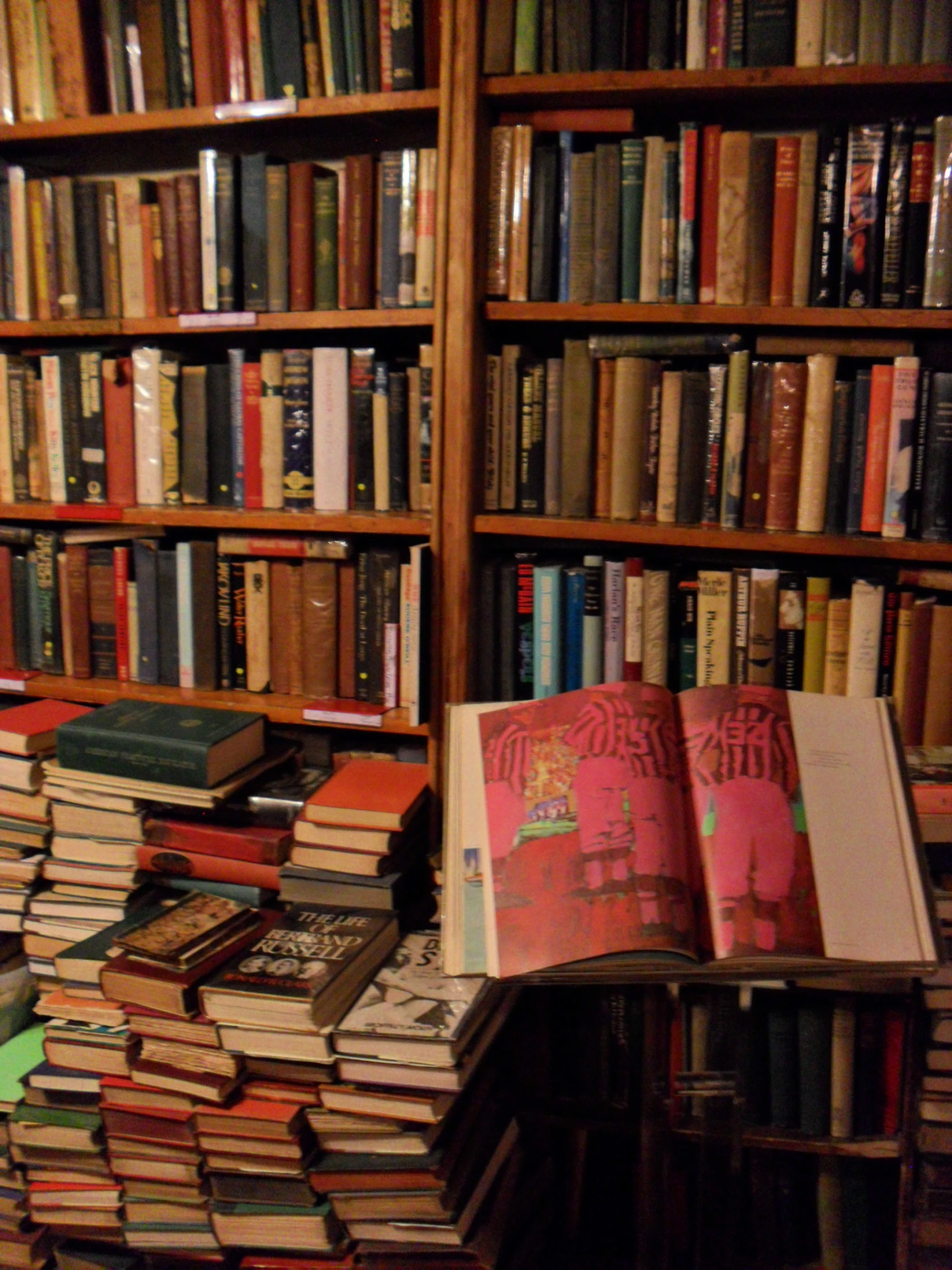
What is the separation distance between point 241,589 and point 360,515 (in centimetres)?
25

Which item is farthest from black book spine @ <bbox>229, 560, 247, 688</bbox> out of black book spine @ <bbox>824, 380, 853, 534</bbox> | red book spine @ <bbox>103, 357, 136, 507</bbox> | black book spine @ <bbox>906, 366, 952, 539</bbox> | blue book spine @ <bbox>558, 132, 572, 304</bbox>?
black book spine @ <bbox>906, 366, 952, 539</bbox>

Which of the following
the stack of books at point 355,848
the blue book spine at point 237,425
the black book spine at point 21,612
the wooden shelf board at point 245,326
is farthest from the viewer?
the black book spine at point 21,612

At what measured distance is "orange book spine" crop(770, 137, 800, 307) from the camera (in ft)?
4.39

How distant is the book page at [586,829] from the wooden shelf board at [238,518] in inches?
21.8

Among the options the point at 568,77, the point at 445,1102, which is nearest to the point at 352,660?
the point at 445,1102

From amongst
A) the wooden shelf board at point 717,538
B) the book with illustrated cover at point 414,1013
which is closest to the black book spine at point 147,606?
the wooden shelf board at point 717,538

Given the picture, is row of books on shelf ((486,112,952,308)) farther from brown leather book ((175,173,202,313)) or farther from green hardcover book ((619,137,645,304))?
brown leather book ((175,173,202,313))

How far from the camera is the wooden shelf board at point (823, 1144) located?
4.32 feet

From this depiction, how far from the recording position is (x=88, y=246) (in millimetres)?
1622

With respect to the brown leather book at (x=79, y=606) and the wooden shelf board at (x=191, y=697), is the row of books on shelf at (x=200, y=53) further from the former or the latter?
the wooden shelf board at (x=191, y=697)

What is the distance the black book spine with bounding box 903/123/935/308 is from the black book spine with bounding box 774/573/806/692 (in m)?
0.41

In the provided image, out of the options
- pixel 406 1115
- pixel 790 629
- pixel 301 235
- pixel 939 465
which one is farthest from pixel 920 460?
pixel 406 1115

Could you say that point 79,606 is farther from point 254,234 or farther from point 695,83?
point 695,83

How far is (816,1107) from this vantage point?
133 centimetres
